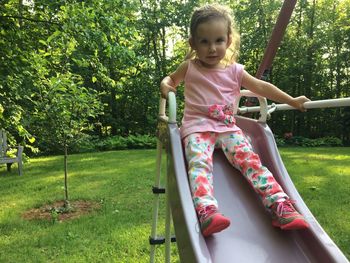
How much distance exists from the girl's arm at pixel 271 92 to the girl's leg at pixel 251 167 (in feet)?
0.91

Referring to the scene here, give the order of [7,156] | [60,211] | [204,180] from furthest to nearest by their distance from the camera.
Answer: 1. [7,156]
2. [60,211]
3. [204,180]

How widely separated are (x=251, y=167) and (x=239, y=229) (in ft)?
1.21

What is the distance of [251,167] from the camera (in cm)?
222

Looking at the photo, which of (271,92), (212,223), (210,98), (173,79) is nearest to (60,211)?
(173,79)

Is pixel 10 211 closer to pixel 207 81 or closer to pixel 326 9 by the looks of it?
pixel 207 81

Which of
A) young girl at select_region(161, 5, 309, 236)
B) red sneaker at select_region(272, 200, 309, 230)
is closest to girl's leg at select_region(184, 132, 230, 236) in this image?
young girl at select_region(161, 5, 309, 236)

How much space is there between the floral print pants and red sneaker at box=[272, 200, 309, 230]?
0.15 ft

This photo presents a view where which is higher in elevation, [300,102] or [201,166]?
[300,102]

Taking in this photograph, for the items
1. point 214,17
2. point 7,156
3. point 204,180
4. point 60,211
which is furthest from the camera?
point 7,156

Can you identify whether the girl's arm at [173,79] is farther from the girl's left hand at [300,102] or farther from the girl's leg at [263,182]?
the girl's left hand at [300,102]

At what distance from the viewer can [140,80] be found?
17484 mm

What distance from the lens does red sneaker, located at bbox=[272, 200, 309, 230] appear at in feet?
6.14

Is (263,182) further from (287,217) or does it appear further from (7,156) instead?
(7,156)

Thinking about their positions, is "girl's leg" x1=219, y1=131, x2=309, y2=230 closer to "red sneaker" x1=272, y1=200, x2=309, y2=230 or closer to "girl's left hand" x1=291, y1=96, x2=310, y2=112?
"red sneaker" x1=272, y1=200, x2=309, y2=230
